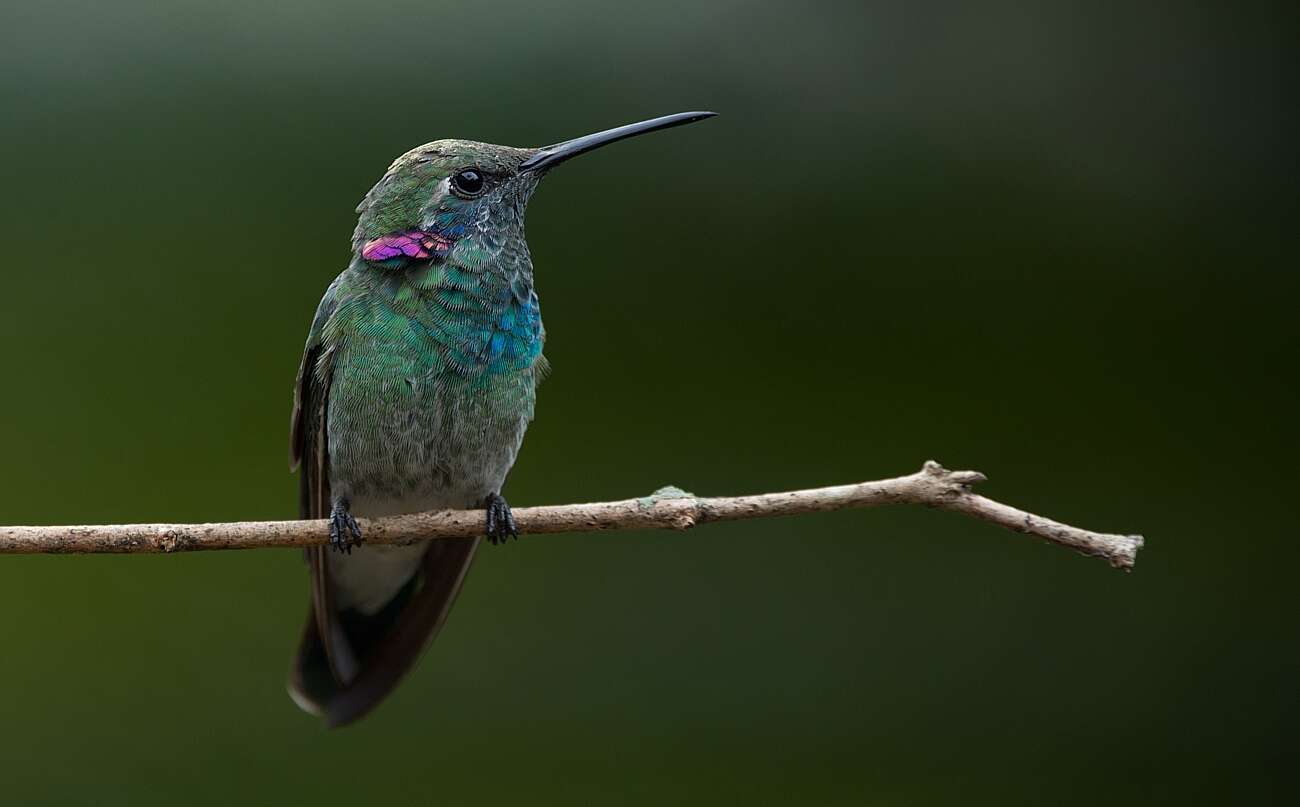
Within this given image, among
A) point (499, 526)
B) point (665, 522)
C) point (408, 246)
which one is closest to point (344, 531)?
point (499, 526)

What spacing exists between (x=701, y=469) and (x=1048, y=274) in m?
1.31

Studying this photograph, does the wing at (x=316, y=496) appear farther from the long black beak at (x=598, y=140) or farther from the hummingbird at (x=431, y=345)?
the long black beak at (x=598, y=140)

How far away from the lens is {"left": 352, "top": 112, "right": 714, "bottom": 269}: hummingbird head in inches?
84.7

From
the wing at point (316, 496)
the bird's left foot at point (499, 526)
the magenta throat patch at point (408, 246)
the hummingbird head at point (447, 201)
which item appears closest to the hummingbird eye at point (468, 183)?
the hummingbird head at point (447, 201)

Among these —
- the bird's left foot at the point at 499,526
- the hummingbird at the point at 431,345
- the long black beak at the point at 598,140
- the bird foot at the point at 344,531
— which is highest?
the long black beak at the point at 598,140

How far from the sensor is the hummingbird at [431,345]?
215 centimetres

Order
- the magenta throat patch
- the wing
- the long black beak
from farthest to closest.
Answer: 1. the wing
2. the magenta throat patch
3. the long black beak

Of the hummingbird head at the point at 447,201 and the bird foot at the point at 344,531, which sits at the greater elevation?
the hummingbird head at the point at 447,201

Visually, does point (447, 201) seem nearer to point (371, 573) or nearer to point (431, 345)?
point (431, 345)

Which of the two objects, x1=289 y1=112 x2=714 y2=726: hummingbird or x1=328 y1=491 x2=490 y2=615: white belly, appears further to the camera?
x1=328 y1=491 x2=490 y2=615: white belly

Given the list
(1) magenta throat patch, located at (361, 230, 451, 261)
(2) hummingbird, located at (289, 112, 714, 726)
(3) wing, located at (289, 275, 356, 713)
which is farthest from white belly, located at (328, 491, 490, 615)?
(1) magenta throat patch, located at (361, 230, 451, 261)

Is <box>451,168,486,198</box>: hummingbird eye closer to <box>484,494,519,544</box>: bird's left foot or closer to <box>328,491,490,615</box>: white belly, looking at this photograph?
<box>484,494,519,544</box>: bird's left foot

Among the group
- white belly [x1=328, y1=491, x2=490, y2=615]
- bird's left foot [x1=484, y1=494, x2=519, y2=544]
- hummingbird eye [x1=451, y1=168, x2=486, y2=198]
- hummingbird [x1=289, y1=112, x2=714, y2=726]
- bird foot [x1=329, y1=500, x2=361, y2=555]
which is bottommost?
white belly [x1=328, y1=491, x2=490, y2=615]

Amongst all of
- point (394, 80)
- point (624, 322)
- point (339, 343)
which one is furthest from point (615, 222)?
point (339, 343)
